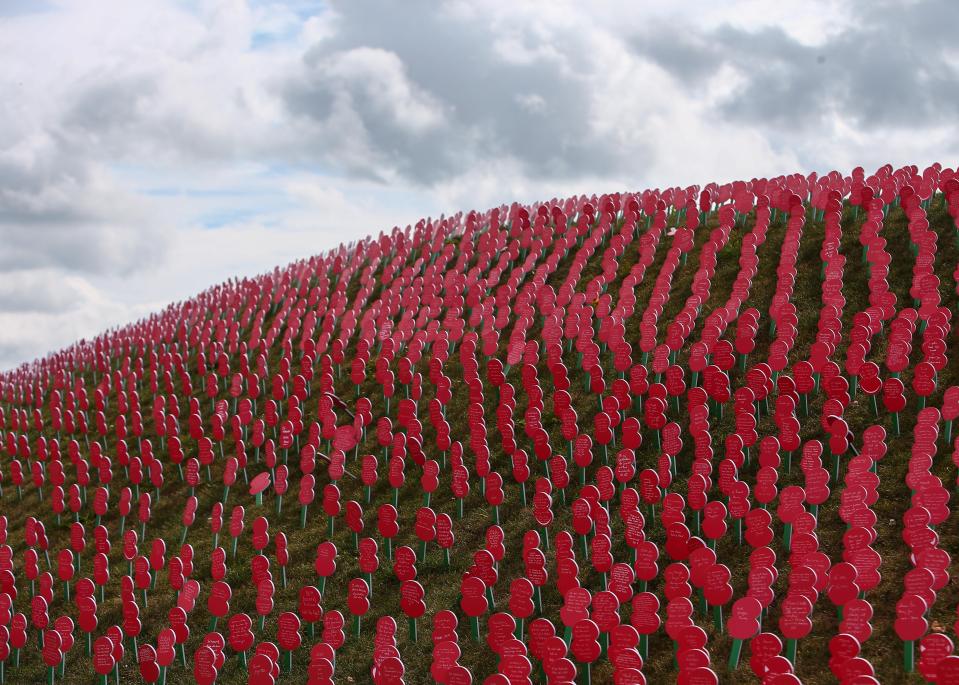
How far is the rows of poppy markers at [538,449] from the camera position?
27.7ft

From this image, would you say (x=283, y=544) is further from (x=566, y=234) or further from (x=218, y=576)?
(x=566, y=234)

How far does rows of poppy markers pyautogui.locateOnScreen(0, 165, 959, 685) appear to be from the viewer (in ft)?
27.7

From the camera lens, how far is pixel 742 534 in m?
9.93

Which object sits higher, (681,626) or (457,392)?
(457,392)

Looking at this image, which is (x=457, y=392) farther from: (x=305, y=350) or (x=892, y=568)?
(x=892, y=568)

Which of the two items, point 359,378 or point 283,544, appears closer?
point 283,544

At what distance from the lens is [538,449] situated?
11734 mm

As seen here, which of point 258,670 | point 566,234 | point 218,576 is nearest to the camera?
point 258,670

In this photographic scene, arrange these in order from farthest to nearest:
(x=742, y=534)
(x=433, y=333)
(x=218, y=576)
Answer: (x=433, y=333) < (x=218, y=576) < (x=742, y=534)

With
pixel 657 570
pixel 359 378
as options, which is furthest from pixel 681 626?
pixel 359 378

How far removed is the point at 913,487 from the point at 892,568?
3.01ft

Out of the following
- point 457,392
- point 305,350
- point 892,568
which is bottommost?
point 892,568

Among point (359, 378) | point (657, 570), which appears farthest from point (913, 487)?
point (359, 378)

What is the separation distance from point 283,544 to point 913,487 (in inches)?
276
